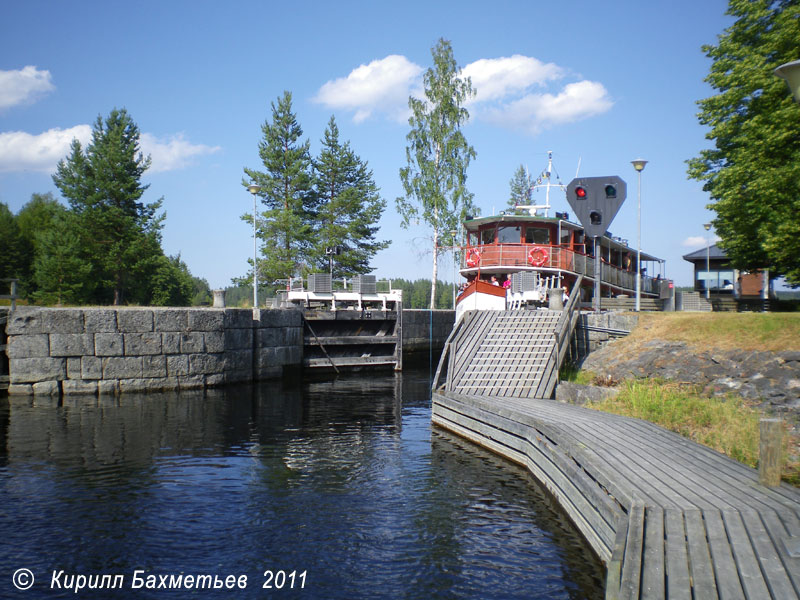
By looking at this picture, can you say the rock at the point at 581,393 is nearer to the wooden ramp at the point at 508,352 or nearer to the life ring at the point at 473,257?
the wooden ramp at the point at 508,352

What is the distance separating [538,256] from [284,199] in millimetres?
20533

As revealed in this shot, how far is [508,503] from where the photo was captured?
7930 mm

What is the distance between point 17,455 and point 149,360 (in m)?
6.95

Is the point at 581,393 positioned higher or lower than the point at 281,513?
higher

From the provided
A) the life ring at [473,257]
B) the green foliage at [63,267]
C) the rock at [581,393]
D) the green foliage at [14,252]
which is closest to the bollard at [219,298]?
A: the life ring at [473,257]

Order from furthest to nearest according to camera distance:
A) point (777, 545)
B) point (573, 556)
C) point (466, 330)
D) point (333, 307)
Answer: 1. point (333, 307)
2. point (466, 330)
3. point (573, 556)
4. point (777, 545)

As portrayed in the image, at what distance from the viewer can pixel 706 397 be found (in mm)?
10266

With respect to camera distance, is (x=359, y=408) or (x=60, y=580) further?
(x=359, y=408)

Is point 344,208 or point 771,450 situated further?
point 344,208

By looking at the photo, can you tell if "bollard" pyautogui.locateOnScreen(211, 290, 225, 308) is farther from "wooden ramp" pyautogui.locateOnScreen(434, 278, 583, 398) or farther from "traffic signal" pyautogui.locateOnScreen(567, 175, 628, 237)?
"traffic signal" pyautogui.locateOnScreen(567, 175, 628, 237)

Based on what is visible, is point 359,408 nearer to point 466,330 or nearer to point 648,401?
point 466,330

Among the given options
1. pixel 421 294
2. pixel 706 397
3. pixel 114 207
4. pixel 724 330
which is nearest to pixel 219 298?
pixel 724 330

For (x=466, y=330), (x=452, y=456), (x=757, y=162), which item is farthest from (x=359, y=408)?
(x=757, y=162)

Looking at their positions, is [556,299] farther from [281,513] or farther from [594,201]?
[281,513]
